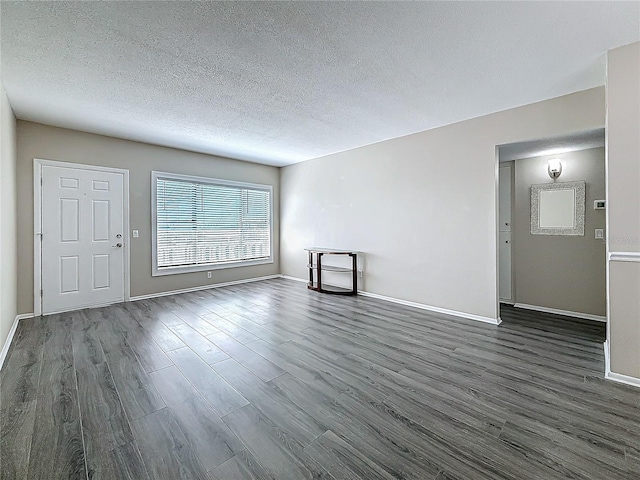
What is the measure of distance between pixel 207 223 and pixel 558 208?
5981 millimetres

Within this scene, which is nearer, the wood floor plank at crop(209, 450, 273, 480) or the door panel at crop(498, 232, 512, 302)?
the wood floor plank at crop(209, 450, 273, 480)

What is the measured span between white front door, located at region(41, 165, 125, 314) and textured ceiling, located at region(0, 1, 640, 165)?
0.90 metres

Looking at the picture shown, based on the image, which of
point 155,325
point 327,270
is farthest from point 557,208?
point 155,325

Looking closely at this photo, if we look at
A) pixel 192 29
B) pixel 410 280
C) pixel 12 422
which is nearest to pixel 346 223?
pixel 410 280

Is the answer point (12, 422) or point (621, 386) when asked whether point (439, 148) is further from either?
point (12, 422)

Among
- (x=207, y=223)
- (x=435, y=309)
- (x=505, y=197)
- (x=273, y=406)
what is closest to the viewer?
(x=273, y=406)

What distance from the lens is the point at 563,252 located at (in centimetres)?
421

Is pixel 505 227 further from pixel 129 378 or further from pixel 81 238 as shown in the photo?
pixel 81 238

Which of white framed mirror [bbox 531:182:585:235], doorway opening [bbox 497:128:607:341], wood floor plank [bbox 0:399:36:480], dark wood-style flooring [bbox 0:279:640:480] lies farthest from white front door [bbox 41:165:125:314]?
white framed mirror [bbox 531:182:585:235]

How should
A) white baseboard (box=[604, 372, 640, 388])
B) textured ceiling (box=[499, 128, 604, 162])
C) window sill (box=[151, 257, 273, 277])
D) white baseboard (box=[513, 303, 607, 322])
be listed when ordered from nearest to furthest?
1. white baseboard (box=[604, 372, 640, 388])
2. textured ceiling (box=[499, 128, 604, 162])
3. white baseboard (box=[513, 303, 607, 322])
4. window sill (box=[151, 257, 273, 277])

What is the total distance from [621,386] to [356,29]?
3408 mm

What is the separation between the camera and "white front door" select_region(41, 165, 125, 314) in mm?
4164

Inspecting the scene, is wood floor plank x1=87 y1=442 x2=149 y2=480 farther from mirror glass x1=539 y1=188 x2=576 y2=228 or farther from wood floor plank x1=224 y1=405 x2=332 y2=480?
mirror glass x1=539 y1=188 x2=576 y2=228

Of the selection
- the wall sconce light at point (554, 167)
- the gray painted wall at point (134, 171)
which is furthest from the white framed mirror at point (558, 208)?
the gray painted wall at point (134, 171)
